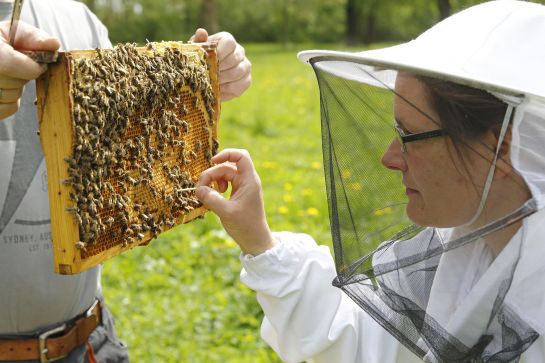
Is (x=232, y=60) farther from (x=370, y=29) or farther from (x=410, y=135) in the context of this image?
(x=370, y=29)

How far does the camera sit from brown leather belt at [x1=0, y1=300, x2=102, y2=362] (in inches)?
92.2

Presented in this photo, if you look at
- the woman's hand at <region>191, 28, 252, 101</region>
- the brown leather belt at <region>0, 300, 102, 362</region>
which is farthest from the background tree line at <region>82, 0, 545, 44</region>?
the brown leather belt at <region>0, 300, 102, 362</region>

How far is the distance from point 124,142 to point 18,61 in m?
0.45

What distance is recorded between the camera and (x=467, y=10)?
1.81 m

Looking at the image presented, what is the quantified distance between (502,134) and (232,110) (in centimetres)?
977

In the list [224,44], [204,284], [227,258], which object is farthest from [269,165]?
[224,44]

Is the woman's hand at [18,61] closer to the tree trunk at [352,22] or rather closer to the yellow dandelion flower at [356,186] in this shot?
the yellow dandelion flower at [356,186]

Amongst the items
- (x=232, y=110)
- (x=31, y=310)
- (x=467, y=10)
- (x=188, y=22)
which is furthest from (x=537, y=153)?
(x=188, y=22)

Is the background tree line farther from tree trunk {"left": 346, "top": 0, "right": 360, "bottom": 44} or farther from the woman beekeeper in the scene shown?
the woman beekeeper

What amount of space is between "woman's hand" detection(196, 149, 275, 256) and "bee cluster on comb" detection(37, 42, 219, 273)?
0.13 m

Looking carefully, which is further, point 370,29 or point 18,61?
point 370,29

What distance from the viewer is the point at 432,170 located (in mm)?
1762

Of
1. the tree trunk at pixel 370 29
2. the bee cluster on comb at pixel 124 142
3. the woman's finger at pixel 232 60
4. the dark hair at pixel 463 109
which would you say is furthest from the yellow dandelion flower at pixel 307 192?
the tree trunk at pixel 370 29

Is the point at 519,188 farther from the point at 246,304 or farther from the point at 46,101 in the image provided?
the point at 246,304
